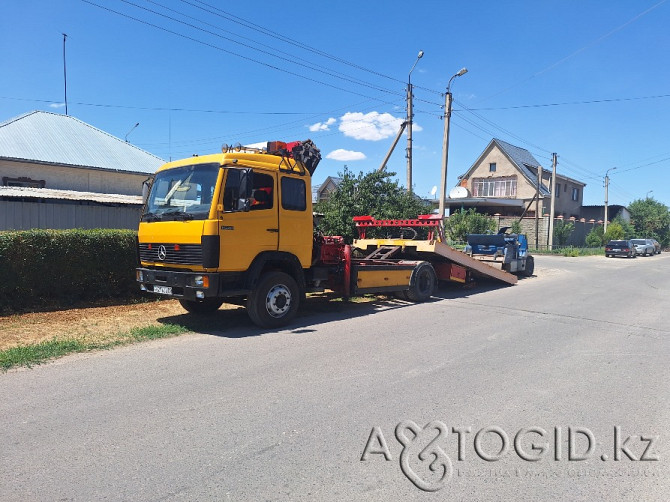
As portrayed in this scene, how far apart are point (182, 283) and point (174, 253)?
50 centimetres

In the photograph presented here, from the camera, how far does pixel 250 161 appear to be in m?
7.55

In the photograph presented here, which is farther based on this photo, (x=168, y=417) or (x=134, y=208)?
(x=134, y=208)

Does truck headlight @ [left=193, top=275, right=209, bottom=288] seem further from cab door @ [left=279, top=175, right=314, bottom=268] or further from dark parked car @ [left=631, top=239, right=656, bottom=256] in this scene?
dark parked car @ [left=631, top=239, right=656, bottom=256]

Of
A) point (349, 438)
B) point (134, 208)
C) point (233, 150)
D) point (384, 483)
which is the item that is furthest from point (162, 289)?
point (134, 208)

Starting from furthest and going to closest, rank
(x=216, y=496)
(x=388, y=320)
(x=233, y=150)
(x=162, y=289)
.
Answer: (x=388, y=320)
(x=233, y=150)
(x=162, y=289)
(x=216, y=496)

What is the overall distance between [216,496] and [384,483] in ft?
→ 3.62

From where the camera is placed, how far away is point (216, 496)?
3.04 m

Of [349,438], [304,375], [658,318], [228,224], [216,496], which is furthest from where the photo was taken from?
[658,318]

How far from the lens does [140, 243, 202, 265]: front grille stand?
23.0 feet

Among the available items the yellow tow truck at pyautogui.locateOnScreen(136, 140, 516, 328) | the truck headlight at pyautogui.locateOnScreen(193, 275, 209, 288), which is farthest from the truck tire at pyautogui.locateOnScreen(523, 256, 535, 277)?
the truck headlight at pyautogui.locateOnScreen(193, 275, 209, 288)

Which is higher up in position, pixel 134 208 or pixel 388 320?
pixel 134 208

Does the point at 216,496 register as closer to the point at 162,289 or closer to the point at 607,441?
the point at 607,441

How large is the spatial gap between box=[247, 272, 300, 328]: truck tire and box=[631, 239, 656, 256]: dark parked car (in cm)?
3872

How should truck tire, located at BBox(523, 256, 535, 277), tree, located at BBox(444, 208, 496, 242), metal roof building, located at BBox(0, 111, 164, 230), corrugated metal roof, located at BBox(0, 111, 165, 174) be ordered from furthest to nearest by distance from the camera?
tree, located at BBox(444, 208, 496, 242) < truck tire, located at BBox(523, 256, 535, 277) < corrugated metal roof, located at BBox(0, 111, 165, 174) < metal roof building, located at BBox(0, 111, 164, 230)
